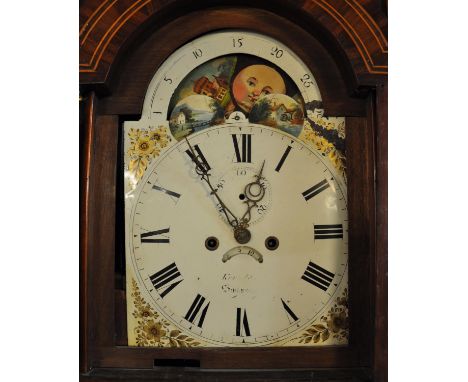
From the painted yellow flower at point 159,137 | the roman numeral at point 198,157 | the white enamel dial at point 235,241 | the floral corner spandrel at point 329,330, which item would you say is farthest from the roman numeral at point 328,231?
the painted yellow flower at point 159,137

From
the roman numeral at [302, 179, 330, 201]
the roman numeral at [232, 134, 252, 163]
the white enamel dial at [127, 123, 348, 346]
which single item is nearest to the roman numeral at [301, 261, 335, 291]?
the white enamel dial at [127, 123, 348, 346]

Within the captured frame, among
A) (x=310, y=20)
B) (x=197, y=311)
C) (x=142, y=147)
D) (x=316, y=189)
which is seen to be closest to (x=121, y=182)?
(x=142, y=147)

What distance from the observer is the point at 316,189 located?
135 cm

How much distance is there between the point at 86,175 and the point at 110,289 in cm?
26

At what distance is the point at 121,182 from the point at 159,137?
0.14 m

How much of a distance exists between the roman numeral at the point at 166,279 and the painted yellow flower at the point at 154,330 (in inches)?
2.6

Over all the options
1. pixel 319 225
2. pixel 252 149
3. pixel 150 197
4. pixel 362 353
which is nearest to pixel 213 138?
pixel 252 149

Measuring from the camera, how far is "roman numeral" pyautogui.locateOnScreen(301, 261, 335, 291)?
52.7 inches

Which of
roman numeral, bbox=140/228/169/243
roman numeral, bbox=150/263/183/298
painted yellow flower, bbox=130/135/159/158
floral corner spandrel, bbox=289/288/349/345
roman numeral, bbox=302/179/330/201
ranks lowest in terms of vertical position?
floral corner spandrel, bbox=289/288/349/345

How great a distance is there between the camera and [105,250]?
133cm

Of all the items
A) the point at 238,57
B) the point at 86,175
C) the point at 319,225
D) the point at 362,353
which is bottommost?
the point at 362,353

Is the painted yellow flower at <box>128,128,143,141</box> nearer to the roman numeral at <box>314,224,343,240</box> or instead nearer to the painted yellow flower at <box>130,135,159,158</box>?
the painted yellow flower at <box>130,135,159,158</box>

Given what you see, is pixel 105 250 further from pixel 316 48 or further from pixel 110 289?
pixel 316 48

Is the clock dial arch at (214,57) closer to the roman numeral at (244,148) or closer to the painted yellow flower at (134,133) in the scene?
the painted yellow flower at (134,133)
